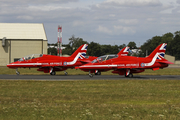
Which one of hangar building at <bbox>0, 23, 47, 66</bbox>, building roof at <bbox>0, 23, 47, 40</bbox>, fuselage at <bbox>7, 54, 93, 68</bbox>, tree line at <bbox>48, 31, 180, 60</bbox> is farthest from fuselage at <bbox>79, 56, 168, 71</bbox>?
tree line at <bbox>48, 31, 180, 60</bbox>

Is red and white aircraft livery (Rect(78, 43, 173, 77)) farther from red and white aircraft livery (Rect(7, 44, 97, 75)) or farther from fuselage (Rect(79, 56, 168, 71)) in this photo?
red and white aircraft livery (Rect(7, 44, 97, 75))

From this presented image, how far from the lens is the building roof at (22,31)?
283 ft

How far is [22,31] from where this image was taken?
3484 inches

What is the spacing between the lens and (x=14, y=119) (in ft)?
33.8

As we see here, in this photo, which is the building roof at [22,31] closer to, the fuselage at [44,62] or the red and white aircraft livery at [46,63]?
the red and white aircraft livery at [46,63]

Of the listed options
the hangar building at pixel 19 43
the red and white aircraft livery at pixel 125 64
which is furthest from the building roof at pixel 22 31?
the red and white aircraft livery at pixel 125 64

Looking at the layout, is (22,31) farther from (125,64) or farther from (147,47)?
(147,47)

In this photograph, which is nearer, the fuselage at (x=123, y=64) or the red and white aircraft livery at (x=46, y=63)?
the fuselage at (x=123, y=64)

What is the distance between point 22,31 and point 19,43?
505cm

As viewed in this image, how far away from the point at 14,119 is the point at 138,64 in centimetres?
2530

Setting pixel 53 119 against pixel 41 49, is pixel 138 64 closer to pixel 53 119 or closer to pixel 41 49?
pixel 53 119

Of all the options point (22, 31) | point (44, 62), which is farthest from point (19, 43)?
point (44, 62)

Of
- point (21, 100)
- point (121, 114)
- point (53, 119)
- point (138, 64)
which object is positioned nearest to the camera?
point (53, 119)

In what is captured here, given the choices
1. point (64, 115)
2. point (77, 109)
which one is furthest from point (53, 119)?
point (77, 109)
